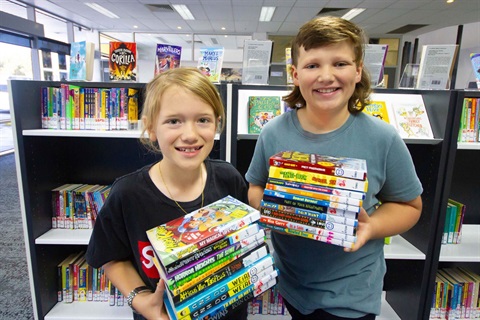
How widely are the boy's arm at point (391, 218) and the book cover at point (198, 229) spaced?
373mm

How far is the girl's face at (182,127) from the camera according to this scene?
2.88 feet

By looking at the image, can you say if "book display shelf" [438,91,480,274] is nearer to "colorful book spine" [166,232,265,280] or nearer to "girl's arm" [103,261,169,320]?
"colorful book spine" [166,232,265,280]

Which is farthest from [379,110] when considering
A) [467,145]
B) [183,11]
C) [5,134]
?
[5,134]

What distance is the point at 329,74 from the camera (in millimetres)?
931

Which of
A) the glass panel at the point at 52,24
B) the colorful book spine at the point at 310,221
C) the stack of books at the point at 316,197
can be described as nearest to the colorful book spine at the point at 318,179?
the stack of books at the point at 316,197

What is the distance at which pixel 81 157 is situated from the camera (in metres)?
2.18

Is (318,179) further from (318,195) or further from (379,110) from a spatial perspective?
(379,110)

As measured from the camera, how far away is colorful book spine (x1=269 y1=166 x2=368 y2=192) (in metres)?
0.85

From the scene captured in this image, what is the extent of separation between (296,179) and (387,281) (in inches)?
66.8

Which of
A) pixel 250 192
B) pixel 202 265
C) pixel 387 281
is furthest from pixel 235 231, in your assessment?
pixel 387 281

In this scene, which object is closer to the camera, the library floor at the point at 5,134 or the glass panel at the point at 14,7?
the glass panel at the point at 14,7

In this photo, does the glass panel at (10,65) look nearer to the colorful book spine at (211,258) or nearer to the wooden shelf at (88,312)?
the wooden shelf at (88,312)

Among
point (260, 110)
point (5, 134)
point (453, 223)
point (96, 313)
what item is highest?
point (260, 110)

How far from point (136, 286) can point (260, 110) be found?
1.13 meters
